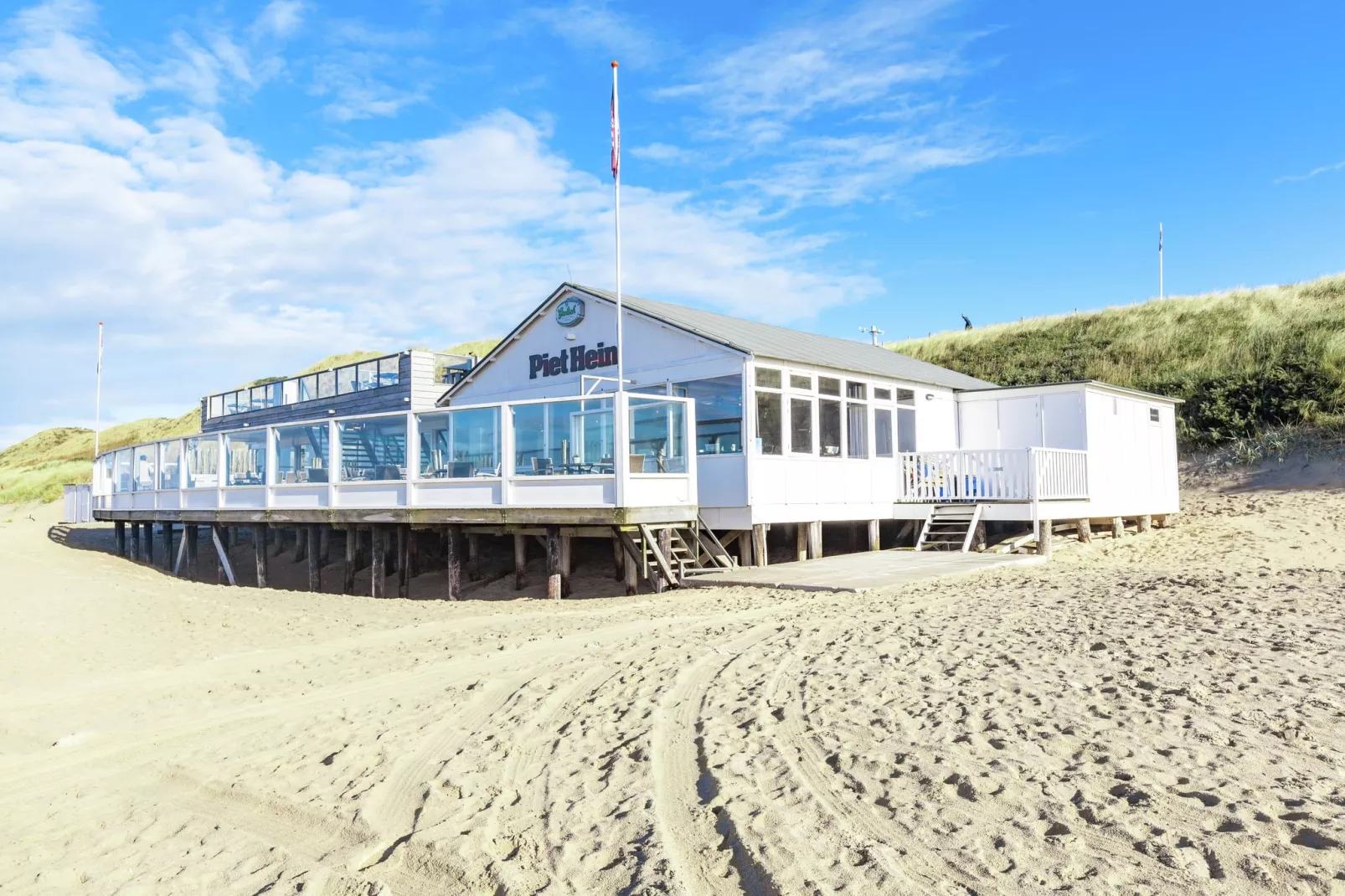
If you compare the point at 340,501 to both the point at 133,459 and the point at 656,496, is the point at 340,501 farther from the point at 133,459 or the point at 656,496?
the point at 133,459

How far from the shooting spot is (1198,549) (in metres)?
17.0

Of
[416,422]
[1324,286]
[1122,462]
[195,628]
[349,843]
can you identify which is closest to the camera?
[349,843]

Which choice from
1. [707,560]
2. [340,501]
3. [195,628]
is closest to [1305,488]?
[707,560]

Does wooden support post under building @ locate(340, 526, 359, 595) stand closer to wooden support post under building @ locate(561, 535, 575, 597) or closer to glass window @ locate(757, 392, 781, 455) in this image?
wooden support post under building @ locate(561, 535, 575, 597)

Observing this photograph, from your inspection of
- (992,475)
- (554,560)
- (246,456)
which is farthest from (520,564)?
(992,475)

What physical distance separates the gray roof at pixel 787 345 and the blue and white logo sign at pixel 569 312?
0.30 metres

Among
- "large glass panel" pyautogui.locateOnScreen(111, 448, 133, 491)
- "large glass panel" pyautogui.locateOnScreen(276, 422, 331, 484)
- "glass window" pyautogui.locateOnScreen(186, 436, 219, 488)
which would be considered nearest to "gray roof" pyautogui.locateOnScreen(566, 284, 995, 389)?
"large glass panel" pyautogui.locateOnScreen(276, 422, 331, 484)

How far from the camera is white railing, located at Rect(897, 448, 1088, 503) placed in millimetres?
16625

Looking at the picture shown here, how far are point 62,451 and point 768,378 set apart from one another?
69.1m

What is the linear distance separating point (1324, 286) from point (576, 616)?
3514 centimetres

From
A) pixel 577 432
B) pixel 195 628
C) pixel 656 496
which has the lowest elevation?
pixel 195 628

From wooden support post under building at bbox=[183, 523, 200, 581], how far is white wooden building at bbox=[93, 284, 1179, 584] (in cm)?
73

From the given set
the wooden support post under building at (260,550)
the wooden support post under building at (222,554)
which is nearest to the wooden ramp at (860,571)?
the wooden support post under building at (260,550)

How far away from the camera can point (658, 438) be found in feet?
46.5
